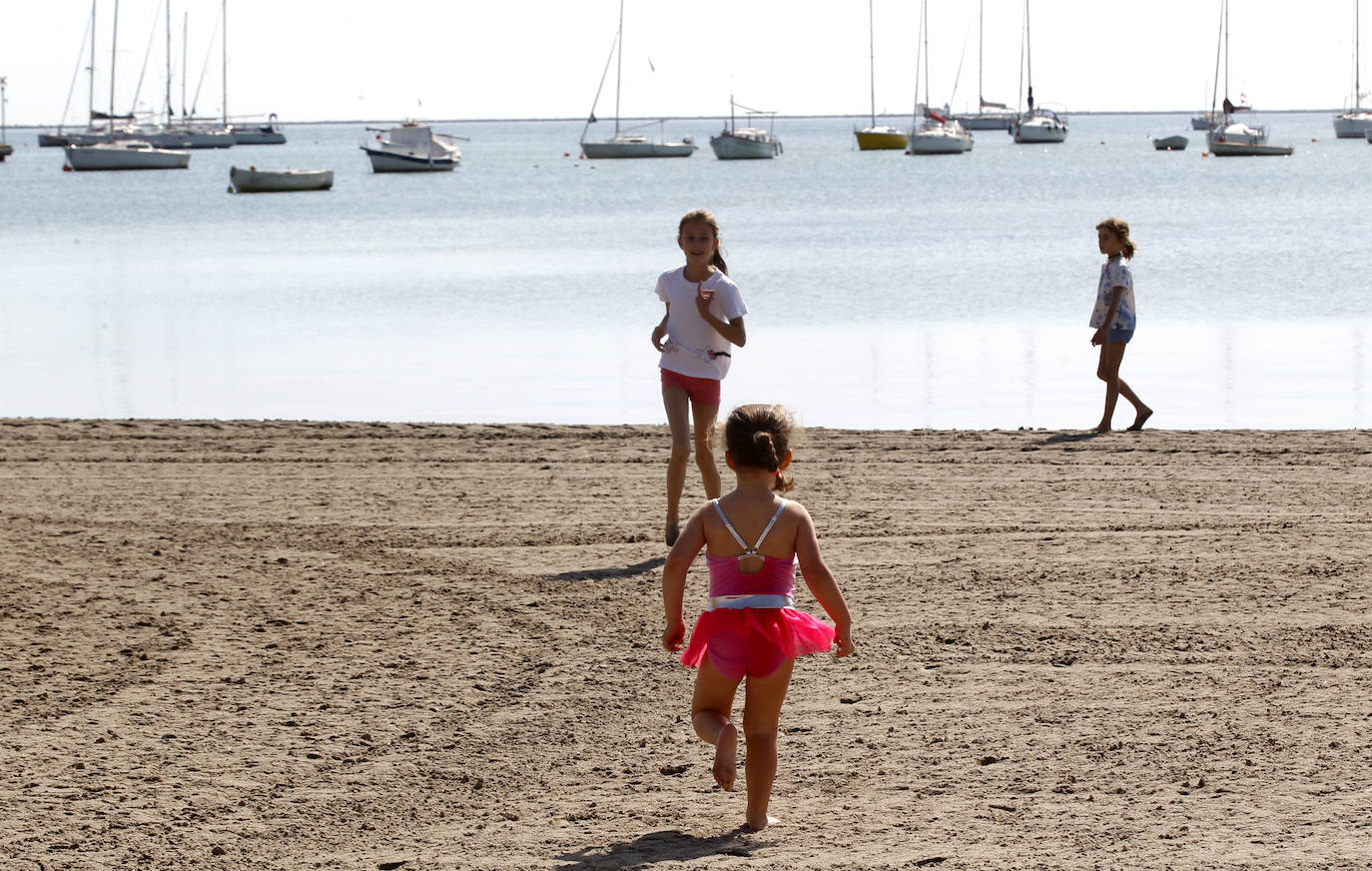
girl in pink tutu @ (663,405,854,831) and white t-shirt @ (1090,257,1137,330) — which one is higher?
white t-shirt @ (1090,257,1137,330)

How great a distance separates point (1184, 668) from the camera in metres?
5.73

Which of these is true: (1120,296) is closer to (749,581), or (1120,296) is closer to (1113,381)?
(1113,381)

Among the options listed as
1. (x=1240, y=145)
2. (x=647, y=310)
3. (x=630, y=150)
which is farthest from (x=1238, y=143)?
(x=647, y=310)

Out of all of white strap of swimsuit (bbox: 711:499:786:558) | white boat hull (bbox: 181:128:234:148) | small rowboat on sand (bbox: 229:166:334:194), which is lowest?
white strap of swimsuit (bbox: 711:499:786:558)

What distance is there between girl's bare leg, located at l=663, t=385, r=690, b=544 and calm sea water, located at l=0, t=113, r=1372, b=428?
485 cm

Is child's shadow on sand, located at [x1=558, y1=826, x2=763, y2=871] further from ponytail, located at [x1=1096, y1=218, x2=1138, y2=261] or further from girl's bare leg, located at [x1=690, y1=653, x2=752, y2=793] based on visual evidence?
ponytail, located at [x1=1096, y1=218, x2=1138, y2=261]

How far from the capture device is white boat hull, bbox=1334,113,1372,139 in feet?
382

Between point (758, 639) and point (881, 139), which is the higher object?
point (881, 139)

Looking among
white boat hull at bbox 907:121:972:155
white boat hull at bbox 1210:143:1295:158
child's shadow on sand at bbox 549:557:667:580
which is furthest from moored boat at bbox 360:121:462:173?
child's shadow on sand at bbox 549:557:667:580

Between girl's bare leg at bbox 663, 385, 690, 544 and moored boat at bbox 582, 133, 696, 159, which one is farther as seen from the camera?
moored boat at bbox 582, 133, 696, 159

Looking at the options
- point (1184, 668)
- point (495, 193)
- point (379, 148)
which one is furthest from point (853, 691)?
point (379, 148)

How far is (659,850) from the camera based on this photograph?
421 cm

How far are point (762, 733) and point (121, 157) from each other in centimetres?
9472

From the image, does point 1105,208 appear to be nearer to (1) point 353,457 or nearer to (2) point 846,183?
(2) point 846,183
